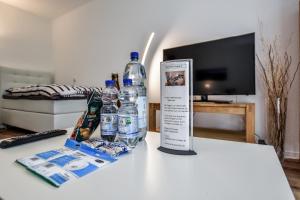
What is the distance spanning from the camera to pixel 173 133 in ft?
1.49

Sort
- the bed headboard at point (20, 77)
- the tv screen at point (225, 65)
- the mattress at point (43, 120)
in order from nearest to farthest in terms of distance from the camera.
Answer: the tv screen at point (225, 65) → the mattress at point (43, 120) → the bed headboard at point (20, 77)

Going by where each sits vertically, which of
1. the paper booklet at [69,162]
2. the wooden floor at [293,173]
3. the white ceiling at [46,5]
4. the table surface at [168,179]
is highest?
the white ceiling at [46,5]

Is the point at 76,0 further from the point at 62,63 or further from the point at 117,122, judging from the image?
the point at 117,122

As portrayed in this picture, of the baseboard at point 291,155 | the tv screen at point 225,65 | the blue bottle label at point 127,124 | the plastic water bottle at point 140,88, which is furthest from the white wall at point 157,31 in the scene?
the blue bottle label at point 127,124

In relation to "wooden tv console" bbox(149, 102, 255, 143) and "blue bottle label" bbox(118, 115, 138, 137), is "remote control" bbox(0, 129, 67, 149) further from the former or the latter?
"wooden tv console" bbox(149, 102, 255, 143)

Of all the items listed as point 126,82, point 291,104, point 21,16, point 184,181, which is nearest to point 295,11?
point 291,104

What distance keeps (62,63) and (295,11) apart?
3464 mm

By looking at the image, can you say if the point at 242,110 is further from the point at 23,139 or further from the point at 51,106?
the point at 51,106

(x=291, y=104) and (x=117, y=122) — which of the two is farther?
(x=291, y=104)

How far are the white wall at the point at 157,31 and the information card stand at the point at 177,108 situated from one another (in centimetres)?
149

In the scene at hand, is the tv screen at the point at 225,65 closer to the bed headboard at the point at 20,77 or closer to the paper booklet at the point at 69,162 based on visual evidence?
the paper booklet at the point at 69,162

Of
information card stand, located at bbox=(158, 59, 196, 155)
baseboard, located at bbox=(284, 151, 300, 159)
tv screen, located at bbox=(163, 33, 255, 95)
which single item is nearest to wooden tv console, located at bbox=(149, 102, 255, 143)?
tv screen, located at bbox=(163, 33, 255, 95)

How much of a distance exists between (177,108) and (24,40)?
372cm

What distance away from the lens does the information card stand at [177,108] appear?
0.44m
